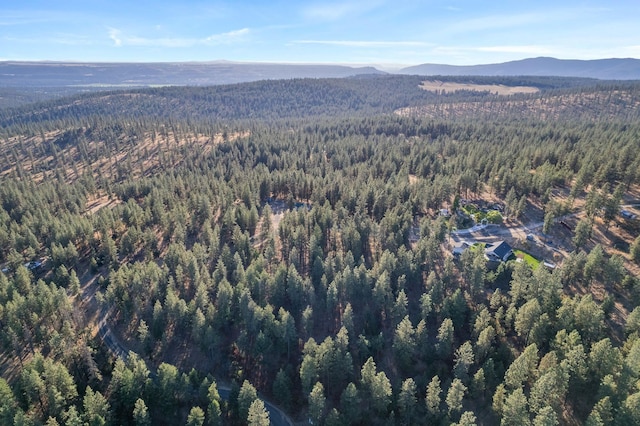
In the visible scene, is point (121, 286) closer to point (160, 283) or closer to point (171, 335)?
point (160, 283)

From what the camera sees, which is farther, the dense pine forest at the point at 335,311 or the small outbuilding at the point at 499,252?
the small outbuilding at the point at 499,252

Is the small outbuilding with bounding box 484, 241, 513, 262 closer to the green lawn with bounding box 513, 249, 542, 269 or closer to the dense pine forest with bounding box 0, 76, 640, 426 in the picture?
the dense pine forest with bounding box 0, 76, 640, 426

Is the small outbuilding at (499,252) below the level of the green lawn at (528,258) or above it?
above

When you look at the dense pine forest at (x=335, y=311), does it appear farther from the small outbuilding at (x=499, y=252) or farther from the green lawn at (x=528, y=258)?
the green lawn at (x=528, y=258)

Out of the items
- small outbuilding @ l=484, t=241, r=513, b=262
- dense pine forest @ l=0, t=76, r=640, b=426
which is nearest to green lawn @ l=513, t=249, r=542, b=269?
small outbuilding @ l=484, t=241, r=513, b=262

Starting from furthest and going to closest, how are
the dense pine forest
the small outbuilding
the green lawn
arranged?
the small outbuilding < the green lawn < the dense pine forest

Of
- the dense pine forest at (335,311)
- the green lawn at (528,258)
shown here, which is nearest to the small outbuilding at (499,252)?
the dense pine forest at (335,311)

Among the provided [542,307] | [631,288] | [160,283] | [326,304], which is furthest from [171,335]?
[631,288]

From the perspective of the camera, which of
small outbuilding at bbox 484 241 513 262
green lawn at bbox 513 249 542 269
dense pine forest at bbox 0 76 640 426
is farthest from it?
small outbuilding at bbox 484 241 513 262
